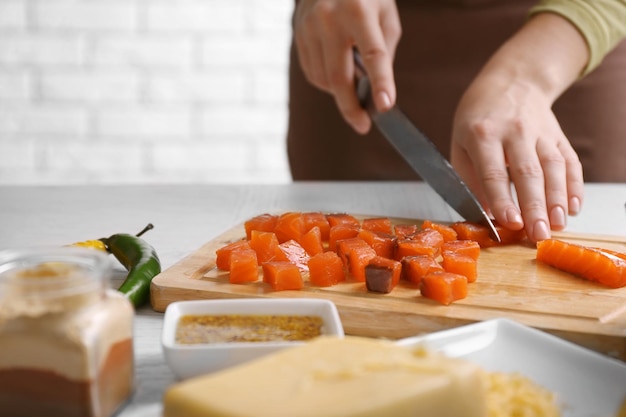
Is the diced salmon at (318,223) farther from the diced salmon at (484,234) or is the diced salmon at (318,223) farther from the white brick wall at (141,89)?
the white brick wall at (141,89)

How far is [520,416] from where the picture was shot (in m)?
1.23

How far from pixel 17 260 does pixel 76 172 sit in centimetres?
336

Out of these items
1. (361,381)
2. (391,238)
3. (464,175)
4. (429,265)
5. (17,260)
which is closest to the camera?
(361,381)

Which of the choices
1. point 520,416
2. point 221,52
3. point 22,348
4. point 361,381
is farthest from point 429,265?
point 221,52

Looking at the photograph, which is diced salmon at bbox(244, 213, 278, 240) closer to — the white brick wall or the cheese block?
Answer: the cheese block

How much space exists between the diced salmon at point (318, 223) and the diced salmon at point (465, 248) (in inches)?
13.2

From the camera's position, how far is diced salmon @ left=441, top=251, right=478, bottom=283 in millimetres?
1901

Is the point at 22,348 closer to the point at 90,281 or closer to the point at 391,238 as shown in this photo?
the point at 90,281

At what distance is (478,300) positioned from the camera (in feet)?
5.94

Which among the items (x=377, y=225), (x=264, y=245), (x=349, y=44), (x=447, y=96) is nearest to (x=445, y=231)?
(x=377, y=225)

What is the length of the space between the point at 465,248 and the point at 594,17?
106cm

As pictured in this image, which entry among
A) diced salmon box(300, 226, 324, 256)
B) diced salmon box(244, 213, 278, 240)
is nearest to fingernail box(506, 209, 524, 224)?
diced salmon box(300, 226, 324, 256)

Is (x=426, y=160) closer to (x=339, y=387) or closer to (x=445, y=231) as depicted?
(x=445, y=231)

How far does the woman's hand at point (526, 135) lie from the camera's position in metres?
2.31
